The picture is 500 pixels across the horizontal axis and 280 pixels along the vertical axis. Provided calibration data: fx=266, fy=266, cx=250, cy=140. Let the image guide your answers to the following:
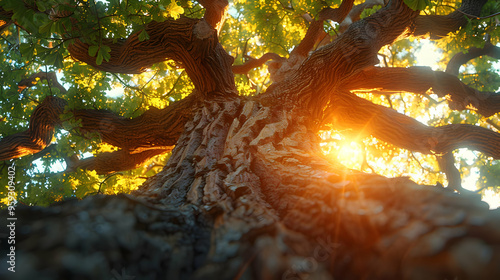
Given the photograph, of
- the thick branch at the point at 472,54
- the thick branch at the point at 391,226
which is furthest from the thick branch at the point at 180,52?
the thick branch at the point at 472,54

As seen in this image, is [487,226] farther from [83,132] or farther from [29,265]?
[83,132]

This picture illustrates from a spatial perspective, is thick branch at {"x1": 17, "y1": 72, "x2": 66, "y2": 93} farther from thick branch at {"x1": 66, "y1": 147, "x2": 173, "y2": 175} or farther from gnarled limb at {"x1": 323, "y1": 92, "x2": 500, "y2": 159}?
gnarled limb at {"x1": 323, "y1": 92, "x2": 500, "y2": 159}

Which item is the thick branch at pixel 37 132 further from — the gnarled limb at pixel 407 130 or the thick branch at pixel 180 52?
the gnarled limb at pixel 407 130

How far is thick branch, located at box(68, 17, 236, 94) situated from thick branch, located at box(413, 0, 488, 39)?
3.31 metres

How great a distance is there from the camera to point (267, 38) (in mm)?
6707

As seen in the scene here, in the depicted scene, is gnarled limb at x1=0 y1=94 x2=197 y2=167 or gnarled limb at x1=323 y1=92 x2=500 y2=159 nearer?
gnarled limb at x1=0 y1=94 x2=197 y2=167

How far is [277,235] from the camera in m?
1.01

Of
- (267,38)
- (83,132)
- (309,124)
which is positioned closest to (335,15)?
(267,38)

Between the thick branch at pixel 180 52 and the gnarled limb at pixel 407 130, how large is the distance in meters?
1.82

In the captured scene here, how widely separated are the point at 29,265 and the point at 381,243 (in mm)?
1087

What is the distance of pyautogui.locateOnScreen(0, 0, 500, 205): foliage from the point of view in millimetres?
2707

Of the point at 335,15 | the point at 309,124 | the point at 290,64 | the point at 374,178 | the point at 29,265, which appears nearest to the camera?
the point at 29,265

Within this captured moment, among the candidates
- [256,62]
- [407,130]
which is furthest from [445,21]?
[256,62]

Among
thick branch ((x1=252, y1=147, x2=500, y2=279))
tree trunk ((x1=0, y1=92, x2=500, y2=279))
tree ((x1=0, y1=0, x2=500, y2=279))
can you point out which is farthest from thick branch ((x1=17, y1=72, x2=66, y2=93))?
thick branch ((x1=252, y1=147, x2=500, y2=279))
